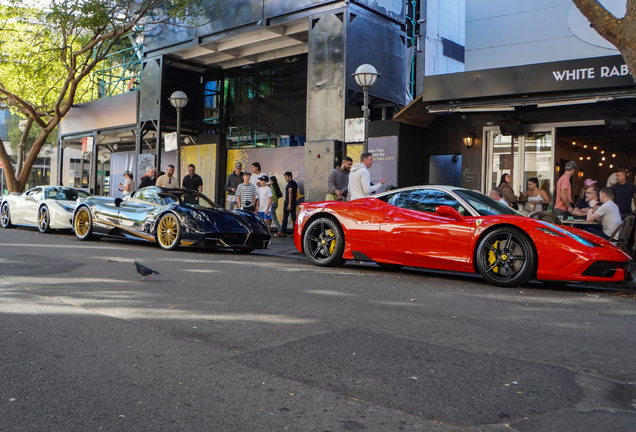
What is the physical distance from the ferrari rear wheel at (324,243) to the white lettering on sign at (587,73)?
6.79 metres

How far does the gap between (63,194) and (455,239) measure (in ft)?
37.3

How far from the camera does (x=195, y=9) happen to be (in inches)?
757

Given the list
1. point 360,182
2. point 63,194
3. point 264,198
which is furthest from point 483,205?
point 63,194

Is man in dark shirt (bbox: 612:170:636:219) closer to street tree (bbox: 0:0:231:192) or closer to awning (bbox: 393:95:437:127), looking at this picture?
awning (bbox: 393:95:437:127)

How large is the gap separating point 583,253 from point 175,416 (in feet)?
18.5

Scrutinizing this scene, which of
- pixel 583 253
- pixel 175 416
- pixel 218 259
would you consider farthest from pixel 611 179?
pixel 175 416

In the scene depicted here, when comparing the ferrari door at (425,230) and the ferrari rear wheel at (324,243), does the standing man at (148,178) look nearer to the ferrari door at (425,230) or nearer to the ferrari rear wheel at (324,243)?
the ferrari rear wheel at (324,243)

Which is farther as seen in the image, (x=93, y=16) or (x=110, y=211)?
(x=93, y=16)

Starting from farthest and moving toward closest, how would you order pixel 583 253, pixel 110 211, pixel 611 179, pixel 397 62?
pixel 397 62, pixel 611 179, pixel 110 211, pixel 583 253

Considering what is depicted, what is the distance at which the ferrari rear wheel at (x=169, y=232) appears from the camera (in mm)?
10781

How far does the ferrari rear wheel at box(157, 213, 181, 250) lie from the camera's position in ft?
35.4

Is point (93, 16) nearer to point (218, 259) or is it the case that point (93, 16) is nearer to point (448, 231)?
point (218, 259)

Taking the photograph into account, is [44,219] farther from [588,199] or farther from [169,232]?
[588,199]

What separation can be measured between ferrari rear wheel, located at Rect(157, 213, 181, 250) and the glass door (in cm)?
910
